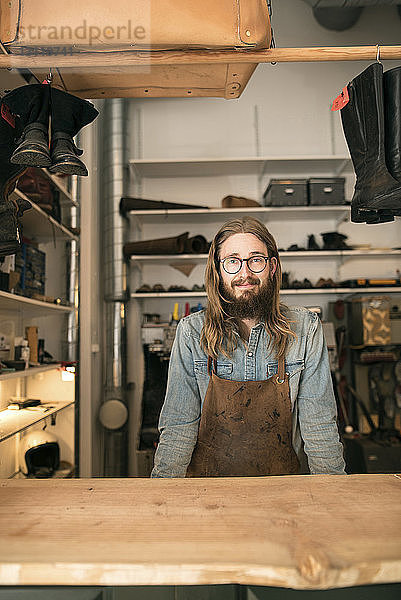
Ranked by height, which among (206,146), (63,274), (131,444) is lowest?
(131,444)

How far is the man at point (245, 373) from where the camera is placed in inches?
76.7

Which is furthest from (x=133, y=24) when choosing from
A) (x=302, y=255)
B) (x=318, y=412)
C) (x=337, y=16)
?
(x=337, y=16)

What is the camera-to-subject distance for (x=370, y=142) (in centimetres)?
161

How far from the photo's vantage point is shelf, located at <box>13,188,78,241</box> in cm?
285

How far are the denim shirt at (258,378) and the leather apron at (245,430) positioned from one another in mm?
46

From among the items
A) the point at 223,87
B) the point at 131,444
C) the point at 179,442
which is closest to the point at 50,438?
the point at 131,444

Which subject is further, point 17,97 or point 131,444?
point 131,444

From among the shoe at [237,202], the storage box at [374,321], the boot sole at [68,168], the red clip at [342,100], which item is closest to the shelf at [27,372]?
the boot sole at [68,168]

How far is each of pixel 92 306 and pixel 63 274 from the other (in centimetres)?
55

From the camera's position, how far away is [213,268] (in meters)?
2.07

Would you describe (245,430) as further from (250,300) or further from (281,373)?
(250,300)

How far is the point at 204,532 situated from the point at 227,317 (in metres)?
1.14

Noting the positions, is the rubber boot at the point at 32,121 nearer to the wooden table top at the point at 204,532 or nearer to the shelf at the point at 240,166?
the wooden table top at the point at 204,532

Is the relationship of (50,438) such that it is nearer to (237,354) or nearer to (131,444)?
(131,444)
